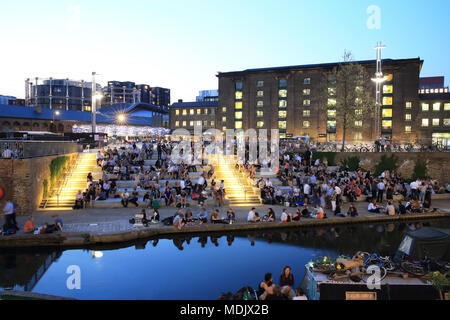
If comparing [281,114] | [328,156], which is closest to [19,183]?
[328,156]

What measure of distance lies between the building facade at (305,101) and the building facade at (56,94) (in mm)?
70735

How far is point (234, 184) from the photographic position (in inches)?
941

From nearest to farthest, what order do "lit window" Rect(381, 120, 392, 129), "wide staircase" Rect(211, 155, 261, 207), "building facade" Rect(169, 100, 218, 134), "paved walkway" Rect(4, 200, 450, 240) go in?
"paved walkway" Rect(4, 200, 450, 240)
"wide staircase" Rect(211, 155, 261, 207)
"lit window" Rect(381, 120, 392, 129)
"building facade" Rect(169, 100, 218, 134)

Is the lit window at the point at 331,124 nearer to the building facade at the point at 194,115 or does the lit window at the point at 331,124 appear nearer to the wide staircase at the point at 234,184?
the building facade at the point at 194,115


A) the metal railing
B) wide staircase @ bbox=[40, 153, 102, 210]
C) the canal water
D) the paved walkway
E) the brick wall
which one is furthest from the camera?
wide staircase @ bbox=[40, 153, 102, 210]

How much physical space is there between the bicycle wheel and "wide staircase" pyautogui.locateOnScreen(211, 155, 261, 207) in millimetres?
12122

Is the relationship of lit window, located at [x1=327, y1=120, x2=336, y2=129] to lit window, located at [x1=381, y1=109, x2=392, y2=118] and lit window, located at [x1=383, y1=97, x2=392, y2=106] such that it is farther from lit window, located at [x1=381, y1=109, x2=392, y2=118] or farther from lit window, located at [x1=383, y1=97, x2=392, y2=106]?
lit window, located at [x1=383, y1=97, x2=392, y2=106]

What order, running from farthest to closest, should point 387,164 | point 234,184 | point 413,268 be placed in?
point 387,164 → point 234,184 → point 413,268

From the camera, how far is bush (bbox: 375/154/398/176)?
31.4 m

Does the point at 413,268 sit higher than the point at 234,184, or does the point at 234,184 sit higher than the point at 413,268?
the point at 234,184

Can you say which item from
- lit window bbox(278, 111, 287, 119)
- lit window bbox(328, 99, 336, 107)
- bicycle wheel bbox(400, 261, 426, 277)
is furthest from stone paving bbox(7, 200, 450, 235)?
lit window bbox(278, 111, 287, 119)

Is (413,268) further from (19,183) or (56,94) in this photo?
(56,94)

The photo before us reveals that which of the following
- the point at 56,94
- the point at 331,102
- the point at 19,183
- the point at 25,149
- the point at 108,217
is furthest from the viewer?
the point at 56,94

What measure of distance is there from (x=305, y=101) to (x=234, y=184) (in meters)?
49.0
